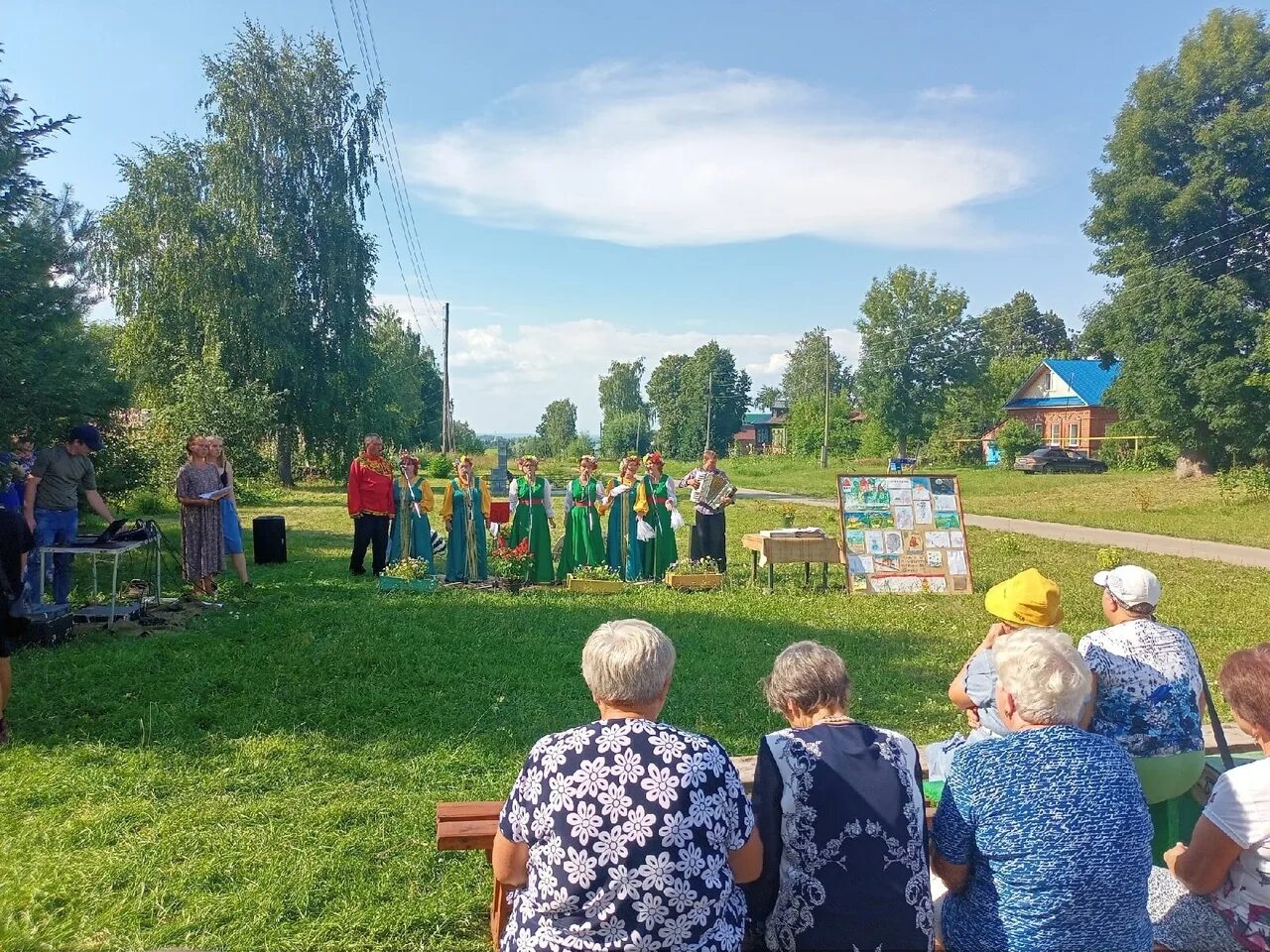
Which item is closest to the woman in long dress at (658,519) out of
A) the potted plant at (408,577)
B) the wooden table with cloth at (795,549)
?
the wooden table with cloth at (795,549)

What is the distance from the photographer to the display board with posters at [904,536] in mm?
10602

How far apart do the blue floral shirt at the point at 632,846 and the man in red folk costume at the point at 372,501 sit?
359 inches

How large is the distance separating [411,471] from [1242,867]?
972 centimetres

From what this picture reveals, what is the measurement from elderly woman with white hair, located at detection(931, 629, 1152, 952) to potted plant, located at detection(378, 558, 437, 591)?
837cm

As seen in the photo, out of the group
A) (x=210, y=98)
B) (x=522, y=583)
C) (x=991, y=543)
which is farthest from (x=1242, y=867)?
(x=210, y=98)

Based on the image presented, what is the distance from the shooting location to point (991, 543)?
15672mm

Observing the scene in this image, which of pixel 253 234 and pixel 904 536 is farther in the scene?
pixel 253 234

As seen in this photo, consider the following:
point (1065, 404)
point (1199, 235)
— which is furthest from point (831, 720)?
point (1065, 404)

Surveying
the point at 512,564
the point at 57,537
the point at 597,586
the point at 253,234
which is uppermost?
the point at 253,234

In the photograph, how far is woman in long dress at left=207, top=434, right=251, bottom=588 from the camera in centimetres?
959

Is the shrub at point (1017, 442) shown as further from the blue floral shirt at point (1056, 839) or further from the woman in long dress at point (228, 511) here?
the blue floral shirt at point (1056, 839)

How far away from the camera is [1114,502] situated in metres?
24.6

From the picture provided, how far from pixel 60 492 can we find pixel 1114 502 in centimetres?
2471

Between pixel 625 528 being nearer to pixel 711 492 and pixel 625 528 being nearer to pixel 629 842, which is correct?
pixel 711 492
